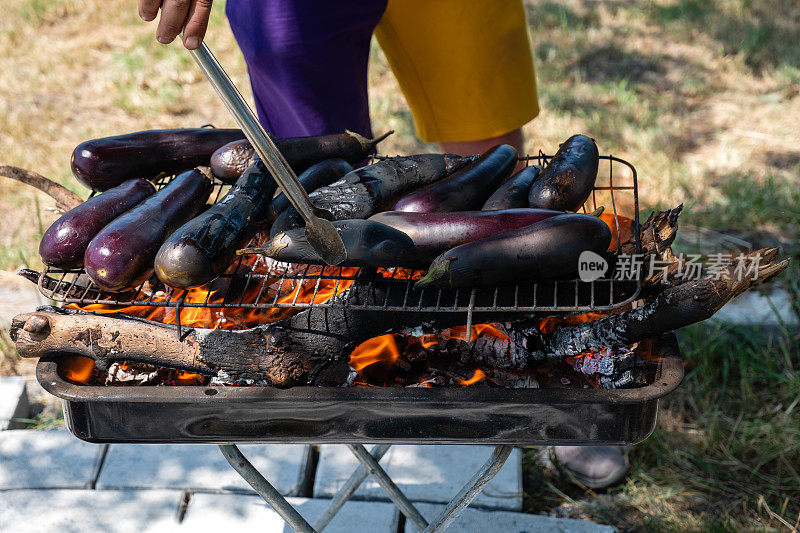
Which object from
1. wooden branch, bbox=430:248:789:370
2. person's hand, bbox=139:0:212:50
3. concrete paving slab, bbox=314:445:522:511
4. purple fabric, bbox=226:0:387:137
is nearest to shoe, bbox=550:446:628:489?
concrete paving slab, bbox=314:445:522:511

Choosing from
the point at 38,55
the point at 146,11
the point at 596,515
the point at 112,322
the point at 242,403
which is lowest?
the point at 596,515

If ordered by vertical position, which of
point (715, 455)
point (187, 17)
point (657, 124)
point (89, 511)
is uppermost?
point (187, 17)

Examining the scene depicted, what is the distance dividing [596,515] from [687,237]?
5.32 ft

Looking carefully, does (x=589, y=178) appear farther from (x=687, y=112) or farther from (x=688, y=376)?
(x=687, y=112)

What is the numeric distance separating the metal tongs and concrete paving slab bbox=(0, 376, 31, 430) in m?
1.95

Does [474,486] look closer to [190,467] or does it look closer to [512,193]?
[512,193]

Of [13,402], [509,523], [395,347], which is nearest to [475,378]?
[395,347]

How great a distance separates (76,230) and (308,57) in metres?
1.09

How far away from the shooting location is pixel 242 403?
62.6 inches

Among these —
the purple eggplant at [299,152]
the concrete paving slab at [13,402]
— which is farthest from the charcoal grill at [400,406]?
the concrete paving slab at [13,402]

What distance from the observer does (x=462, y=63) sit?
8.99 feet

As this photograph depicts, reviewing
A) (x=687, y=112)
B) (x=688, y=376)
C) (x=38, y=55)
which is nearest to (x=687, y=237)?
(x=688, y=376)

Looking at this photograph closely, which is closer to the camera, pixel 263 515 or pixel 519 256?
pixel 519 256

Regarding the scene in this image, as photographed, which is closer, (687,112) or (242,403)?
(242,403)
